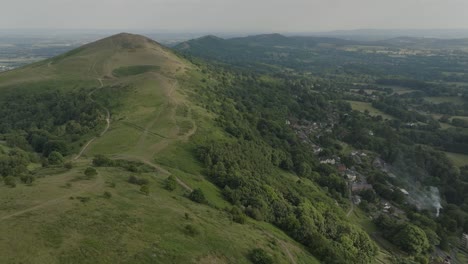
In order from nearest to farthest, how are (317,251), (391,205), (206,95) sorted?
(317,251) < (391,205) < (206,95)

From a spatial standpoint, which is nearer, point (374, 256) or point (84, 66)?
point (374, 256)

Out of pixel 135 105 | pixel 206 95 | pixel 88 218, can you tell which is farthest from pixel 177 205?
pixel 206 95

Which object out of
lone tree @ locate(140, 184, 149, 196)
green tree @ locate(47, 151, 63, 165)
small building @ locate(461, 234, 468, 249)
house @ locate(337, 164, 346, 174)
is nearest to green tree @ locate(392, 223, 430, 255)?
small building @ locate(461, 234, 468, 249)

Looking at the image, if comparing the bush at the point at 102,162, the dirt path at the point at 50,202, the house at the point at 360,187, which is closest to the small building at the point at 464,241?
the house at the point at 360,187

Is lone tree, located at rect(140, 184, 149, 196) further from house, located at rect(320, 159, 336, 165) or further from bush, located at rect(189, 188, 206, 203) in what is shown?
house, located at rect(320, 159, 336, 165)

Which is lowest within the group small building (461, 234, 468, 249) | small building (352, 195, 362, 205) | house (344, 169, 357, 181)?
small building (461, 234, 468, 249)

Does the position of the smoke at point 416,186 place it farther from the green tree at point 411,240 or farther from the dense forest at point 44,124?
the dense forest at point 44,124

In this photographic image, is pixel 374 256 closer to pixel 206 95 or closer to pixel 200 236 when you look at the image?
pixel 200 236

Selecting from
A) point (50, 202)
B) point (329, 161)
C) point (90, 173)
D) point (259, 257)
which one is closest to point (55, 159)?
point (90, 173)
